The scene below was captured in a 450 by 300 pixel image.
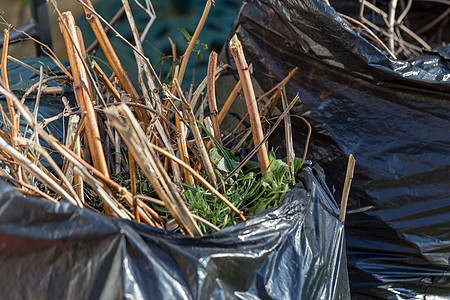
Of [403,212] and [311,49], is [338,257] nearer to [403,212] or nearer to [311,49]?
[403,212]

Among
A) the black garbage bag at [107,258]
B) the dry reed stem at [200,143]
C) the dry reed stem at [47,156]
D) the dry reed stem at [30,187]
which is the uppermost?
the dry reed stem at [200,143]

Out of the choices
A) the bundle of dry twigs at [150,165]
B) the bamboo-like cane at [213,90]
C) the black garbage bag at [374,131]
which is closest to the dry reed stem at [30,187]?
the bundle of dry twigs at [150,165]

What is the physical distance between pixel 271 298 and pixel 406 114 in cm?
60

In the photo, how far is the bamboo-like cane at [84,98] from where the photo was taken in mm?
713

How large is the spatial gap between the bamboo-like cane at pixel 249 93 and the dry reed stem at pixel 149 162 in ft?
0.76

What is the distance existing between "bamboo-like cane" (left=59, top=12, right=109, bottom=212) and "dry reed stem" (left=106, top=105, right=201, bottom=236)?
14 cm

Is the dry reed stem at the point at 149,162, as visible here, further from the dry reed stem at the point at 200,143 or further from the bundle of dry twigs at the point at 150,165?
→ the dry reed stem at the point at 200,143

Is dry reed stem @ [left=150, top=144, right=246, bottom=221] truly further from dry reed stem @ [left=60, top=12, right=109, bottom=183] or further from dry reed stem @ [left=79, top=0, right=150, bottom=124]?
dry reed stem @ [left=79, top=0, right=150, bottom=124]

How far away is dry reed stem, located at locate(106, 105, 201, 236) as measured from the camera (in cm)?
50

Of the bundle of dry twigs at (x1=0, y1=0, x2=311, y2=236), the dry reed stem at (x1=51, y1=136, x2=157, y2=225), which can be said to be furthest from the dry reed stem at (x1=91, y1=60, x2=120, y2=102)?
the dry reed stem at (x1=51, y1=136, x2=157, y2=225)

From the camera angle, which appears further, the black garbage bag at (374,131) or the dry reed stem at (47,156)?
the black garbage bag at (374,131)

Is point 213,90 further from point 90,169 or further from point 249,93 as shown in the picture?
point 90,169

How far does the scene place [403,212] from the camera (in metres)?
1.05

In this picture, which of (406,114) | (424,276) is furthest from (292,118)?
(424,276)
